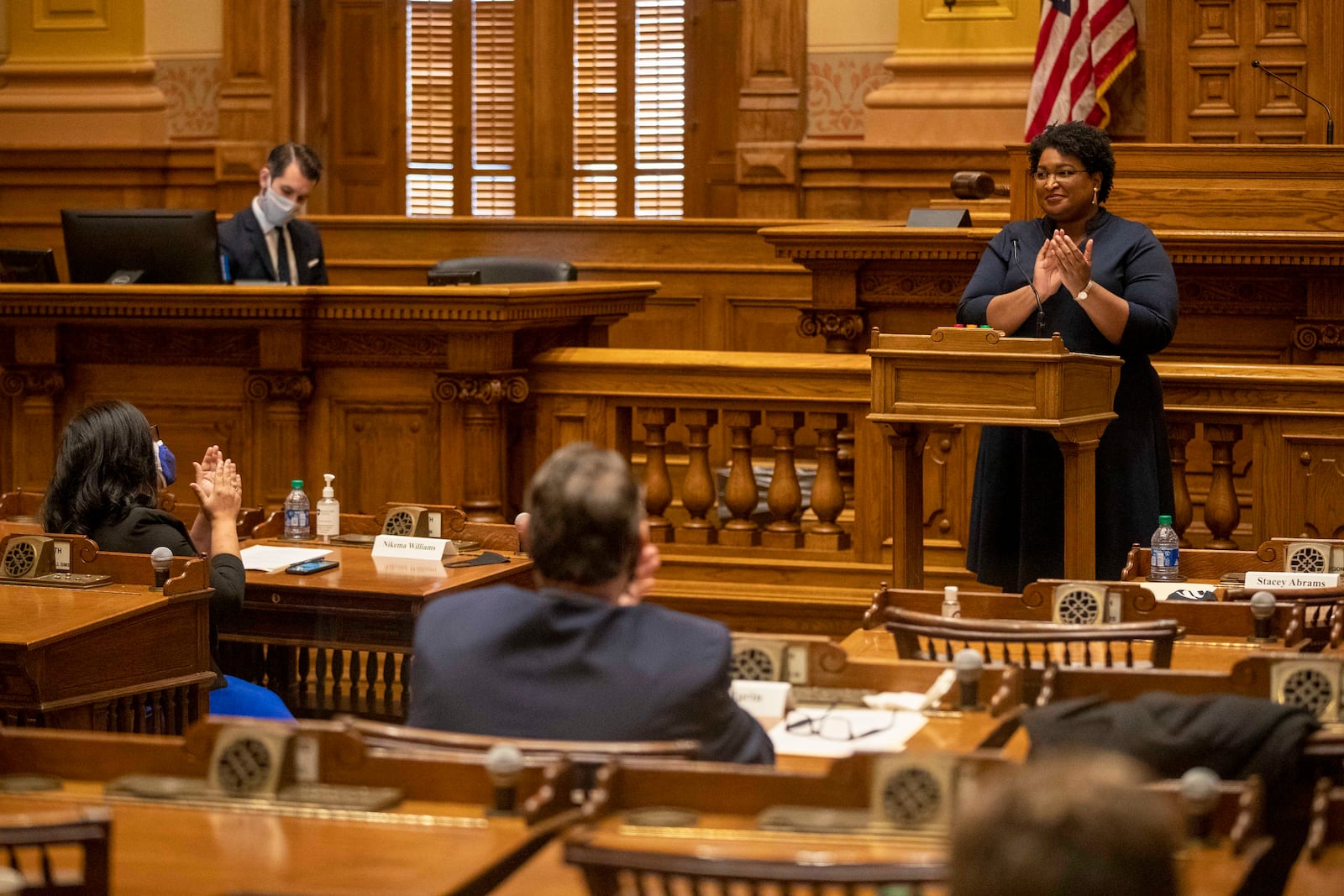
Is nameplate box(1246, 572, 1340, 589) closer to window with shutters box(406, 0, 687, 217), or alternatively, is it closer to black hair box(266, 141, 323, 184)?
black hair box(266, 141, 323, 184)

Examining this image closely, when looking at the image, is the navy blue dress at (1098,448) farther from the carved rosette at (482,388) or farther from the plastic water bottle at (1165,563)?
the carved rosette at (482,388)

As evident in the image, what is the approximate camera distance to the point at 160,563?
4.00 m

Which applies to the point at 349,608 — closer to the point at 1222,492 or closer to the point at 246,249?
the point at 1222,492

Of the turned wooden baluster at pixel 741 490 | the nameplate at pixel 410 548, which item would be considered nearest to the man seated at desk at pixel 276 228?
the turned wooden baluster at pixel 741 490

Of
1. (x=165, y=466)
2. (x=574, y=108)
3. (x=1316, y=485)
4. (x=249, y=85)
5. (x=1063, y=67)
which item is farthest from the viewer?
(x=574, y=108)

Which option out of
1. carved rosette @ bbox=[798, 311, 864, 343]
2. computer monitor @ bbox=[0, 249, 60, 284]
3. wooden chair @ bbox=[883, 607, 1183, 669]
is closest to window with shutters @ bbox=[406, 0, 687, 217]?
carved rosette @ bbox=[798, 311, 864, 343]

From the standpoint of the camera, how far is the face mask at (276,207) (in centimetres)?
708

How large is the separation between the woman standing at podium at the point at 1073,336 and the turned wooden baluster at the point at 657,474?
1615 mm

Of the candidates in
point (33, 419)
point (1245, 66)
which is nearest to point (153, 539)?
point (33, 419)

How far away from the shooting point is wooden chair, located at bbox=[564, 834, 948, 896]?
1.77 metres

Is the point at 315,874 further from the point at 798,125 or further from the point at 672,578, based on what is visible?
the point at 798,125

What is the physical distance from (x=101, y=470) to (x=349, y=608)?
64 centimetres

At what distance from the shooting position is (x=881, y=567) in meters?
5.96

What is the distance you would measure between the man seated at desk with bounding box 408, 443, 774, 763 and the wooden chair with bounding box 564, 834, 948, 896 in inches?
21.1
